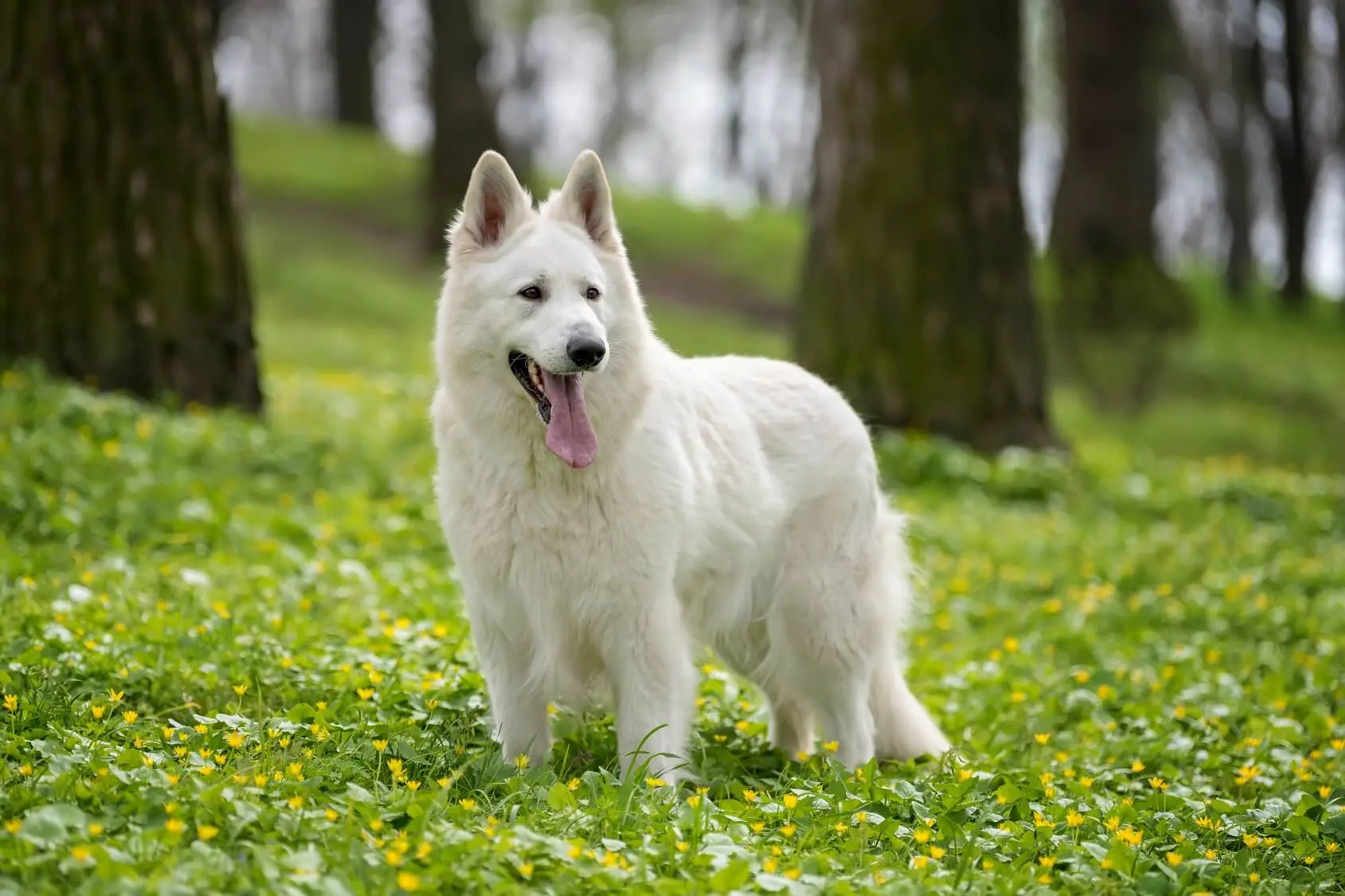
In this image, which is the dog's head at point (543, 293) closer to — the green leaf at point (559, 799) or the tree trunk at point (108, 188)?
the green leaf at point (559, 799)

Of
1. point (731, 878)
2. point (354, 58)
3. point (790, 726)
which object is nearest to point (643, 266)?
point (354, 58)

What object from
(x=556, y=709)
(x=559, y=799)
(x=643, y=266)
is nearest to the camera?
(x=559, y=799)

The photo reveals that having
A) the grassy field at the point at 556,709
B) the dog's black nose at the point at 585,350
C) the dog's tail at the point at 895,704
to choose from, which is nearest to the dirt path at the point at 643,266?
the grassy field at the point at 556,709

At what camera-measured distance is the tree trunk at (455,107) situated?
68.0 ft

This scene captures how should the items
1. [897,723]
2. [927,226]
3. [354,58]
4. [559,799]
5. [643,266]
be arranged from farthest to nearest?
[354,58] → [643,266] → [927,226] → [897,723] → [559,799]

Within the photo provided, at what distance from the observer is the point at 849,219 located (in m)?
11.2

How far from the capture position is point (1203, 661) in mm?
6953

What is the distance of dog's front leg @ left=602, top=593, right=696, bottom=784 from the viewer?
4648mm

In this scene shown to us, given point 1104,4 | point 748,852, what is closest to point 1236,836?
point 748,852

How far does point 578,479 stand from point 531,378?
371mm

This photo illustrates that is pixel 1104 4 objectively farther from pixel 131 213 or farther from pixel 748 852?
pixel 748 852

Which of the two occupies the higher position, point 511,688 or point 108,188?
point 108,188

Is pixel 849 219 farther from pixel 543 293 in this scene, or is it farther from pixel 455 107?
pixel 455 107

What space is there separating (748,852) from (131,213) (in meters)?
6.79
